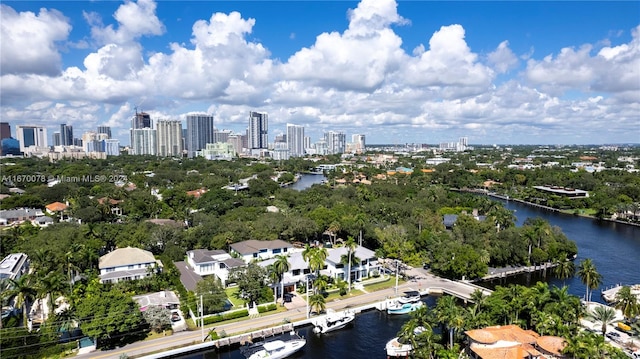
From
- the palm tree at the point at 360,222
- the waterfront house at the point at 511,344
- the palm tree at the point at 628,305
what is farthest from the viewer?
the palm tree at the point at 360,222

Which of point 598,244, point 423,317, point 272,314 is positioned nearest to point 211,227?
point 272,314

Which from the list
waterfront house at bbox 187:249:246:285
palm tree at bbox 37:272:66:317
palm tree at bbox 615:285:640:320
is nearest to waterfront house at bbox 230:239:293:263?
waterfront house at bbox 187:249:246:285

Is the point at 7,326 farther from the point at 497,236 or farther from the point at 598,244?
the point at 598,244

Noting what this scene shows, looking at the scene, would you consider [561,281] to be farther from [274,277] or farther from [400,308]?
[274,277]

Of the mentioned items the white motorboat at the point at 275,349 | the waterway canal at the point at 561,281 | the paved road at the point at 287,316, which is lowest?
the waterway canal at the point at 561,281

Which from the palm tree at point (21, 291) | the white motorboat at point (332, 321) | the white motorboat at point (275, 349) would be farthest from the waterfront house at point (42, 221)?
the white motorboat at point (332, 321)

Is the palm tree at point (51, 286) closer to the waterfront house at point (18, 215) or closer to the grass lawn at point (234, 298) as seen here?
the grass lawn at point (234, 298)
